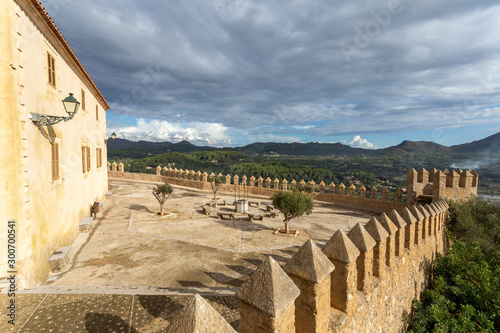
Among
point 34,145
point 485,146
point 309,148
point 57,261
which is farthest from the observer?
point 309,148

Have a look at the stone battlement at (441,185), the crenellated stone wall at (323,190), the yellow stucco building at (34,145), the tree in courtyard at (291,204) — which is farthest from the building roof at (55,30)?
the stone battlement at (441,185)

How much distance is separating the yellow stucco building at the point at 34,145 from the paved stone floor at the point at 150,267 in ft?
2.88

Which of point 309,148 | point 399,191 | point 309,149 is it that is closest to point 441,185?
point 399,191

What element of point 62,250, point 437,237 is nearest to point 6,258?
point 62,250

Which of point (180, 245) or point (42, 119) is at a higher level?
point (42, 119)

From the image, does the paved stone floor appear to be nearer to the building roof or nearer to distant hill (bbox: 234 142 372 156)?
the building roof

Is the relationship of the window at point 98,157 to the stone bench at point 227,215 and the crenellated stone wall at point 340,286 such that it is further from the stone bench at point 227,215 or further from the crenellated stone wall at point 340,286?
the crenellated stone wall at point 340,286

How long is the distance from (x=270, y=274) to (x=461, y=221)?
14023 millimetres

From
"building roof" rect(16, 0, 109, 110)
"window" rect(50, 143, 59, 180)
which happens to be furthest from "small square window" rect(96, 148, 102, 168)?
"window" rect(50, 143, 59, 180)

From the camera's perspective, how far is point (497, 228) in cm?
1141

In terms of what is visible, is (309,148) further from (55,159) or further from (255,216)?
(55,159)

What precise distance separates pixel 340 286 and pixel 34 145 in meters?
7.72

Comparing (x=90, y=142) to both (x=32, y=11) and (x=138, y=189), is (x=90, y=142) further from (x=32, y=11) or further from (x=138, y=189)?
Result: (x=138, y=189)

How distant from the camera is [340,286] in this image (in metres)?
3.47
